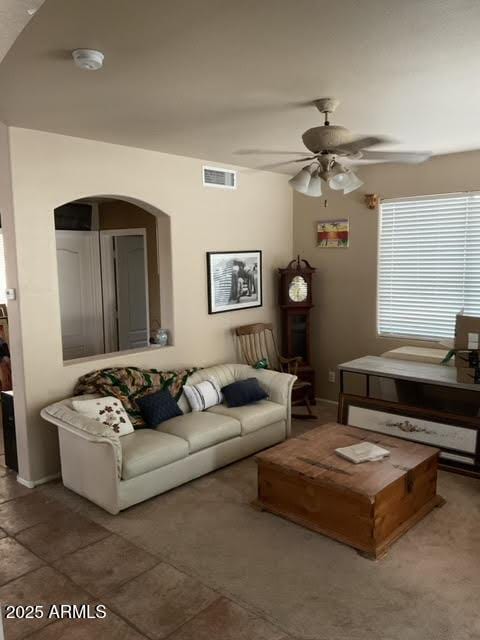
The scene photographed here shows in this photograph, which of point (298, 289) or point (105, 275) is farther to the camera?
point (105, 275)

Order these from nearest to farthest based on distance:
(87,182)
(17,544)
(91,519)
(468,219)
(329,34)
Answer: (329,34), (17,544), (91,519), (87,182), (468,219)

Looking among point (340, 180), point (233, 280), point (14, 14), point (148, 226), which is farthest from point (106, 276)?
point (14, 14)

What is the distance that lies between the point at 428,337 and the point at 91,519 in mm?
3611

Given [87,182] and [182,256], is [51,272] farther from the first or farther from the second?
[182,256]

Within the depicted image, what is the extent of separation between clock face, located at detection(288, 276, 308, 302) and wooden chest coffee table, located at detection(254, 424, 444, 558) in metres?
2.30

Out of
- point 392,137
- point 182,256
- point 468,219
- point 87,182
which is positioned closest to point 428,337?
point 468,219

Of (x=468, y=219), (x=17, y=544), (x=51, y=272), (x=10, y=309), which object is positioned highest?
(x=468, y=219)

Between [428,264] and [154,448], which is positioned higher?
[428,264]

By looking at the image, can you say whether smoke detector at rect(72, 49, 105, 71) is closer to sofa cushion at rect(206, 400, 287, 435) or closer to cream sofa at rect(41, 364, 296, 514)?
cream sofa at rect(41, 364, 296, 514)

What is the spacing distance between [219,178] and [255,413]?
2.39 metres

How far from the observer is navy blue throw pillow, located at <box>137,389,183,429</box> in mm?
4145

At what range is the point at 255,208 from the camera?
5695 mm

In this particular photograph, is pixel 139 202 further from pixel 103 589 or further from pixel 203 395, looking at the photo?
pixel 103 589

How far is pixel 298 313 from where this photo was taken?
5.86 m
